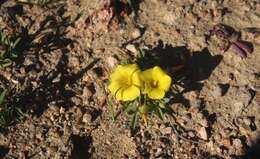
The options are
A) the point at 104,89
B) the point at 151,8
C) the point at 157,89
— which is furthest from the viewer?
the point at 151,8

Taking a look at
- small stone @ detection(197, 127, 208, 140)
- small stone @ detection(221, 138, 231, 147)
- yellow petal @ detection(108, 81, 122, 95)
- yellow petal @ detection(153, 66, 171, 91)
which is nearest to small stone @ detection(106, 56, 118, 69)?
yellow petal @ detection(108, 81, 122, 95)

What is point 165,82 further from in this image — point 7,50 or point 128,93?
point 7,50

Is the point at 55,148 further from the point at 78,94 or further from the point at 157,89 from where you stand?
the point at 157,89

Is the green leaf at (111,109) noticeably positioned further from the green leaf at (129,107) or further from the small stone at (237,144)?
the small stone at (237,144)

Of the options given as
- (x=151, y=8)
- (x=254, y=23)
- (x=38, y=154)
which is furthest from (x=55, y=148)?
(x=254, y=23)

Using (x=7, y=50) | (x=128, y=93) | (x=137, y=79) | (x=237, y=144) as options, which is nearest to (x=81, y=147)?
(x=128, y=93)

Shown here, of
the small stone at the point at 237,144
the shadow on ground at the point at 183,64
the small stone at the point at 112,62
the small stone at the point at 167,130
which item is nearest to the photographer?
the small stone at the point at 237,144

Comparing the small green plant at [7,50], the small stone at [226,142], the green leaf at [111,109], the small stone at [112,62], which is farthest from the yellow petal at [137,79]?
the small green plant at [7,50]

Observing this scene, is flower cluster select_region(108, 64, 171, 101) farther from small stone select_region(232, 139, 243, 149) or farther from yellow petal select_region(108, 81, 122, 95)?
small stone select_region(232, 139, 243, 149)
